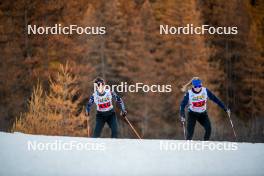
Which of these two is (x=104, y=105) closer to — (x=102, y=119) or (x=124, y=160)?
(x=102, y=119)

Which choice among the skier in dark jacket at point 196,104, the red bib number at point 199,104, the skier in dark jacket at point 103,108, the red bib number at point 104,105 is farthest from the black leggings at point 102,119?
the red bib number at point 199,104

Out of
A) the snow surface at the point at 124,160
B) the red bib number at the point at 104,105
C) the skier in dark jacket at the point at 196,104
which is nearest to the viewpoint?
the snow surface at the point at 124,160

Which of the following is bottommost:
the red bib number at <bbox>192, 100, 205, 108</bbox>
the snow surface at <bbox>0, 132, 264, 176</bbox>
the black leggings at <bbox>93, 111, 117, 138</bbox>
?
the snow surface at <bbox>0, 132, 264, 176</bbox>

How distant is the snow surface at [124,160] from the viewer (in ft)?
24.8

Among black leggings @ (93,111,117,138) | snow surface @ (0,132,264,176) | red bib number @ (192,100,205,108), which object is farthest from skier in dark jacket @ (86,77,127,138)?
snow surface @ (0,132,264,176)

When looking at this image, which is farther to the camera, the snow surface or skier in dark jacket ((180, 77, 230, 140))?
skier in dark jacket ((180, 77, 230, 140))

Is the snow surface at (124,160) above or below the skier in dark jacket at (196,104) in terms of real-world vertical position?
below

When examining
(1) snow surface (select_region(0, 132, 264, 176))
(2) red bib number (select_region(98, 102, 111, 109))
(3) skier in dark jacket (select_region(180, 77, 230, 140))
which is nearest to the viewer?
(1) snow surface (select_region(0, 132, 264, 176))

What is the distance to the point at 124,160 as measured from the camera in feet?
26.4

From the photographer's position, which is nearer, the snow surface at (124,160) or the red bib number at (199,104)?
the snow surface at (124,160)

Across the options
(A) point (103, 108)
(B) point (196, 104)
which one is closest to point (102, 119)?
(A) point (103, 108)

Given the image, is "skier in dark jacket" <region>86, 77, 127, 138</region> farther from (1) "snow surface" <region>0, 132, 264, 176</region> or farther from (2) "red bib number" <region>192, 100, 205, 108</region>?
(1) "snow surface" <region>0, 132, 264, 176</region>

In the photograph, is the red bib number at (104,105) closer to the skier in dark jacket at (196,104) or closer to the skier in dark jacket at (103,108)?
the skier in dark jacket at (103,108)

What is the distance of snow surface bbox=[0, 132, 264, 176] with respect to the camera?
7.57 m
